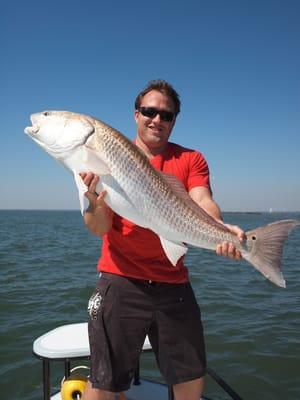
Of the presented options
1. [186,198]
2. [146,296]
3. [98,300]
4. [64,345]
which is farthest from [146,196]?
[64,345]

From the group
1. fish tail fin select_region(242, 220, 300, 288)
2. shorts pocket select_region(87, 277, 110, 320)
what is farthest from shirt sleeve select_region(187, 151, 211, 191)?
shorts pocket select_region(87, 277, 110, 320)

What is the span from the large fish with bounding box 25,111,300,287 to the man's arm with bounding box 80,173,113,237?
53 mm

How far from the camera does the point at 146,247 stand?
3.79m

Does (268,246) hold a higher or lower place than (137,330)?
higher

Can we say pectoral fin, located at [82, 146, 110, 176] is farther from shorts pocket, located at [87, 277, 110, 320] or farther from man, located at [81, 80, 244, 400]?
shorts pocket, located at [87, 277, 110, 320]

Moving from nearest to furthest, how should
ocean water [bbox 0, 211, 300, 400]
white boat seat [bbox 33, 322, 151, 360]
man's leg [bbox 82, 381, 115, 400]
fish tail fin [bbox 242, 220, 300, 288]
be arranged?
fish tail fin [bbox 242, 220, 300, 288] → man's leg [bbox 82, 381, 115, 400] → white boat seat [bbox 33, 322, 151, 360] → ocean water [bbox 0, 211, 300, 400]

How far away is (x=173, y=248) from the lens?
3.58m

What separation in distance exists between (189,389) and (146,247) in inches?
56.7

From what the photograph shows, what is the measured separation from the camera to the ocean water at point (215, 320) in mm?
7332

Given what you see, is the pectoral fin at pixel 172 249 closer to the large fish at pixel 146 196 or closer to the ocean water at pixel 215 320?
the large fish at pixel 146 196

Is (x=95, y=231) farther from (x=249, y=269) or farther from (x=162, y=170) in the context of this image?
(x=249, y=269)

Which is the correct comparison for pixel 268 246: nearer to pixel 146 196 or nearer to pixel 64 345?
pixel 146 196

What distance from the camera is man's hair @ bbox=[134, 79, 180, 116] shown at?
4.05 m

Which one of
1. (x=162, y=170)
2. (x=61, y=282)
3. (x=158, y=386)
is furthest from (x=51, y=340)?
(x=61, y=282)
